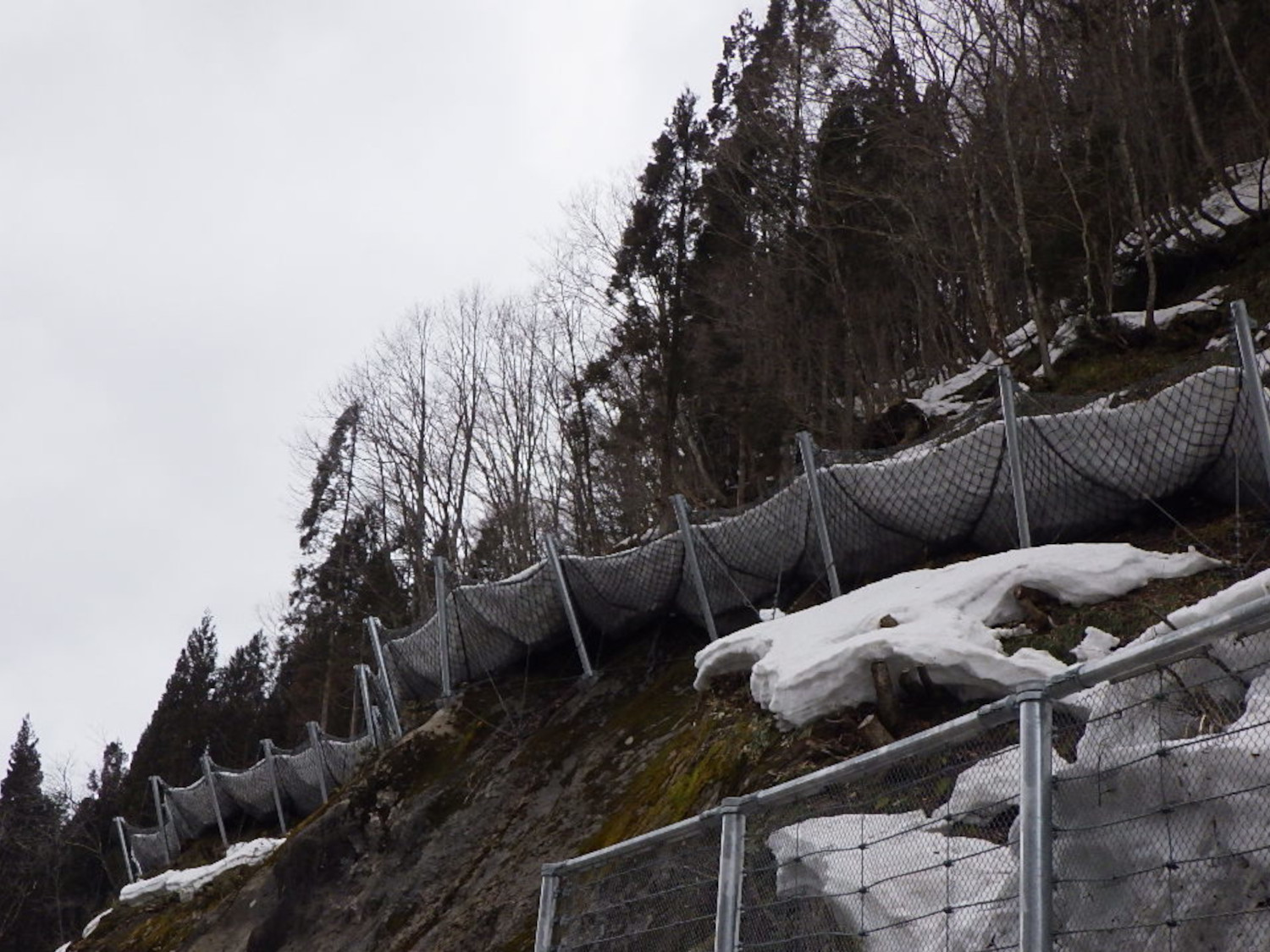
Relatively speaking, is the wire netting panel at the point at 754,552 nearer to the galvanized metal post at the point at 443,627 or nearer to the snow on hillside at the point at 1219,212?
the galvanized metal post at the point at 443,627

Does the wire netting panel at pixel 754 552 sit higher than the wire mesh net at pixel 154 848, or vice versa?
the wire netting panel at pixel 754 552

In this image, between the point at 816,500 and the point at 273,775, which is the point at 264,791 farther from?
the point at 816,500

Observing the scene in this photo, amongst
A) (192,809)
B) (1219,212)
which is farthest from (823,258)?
(192,809)

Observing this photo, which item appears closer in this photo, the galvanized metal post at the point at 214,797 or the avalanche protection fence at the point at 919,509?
the avalanche protection fence at the point at 919,509

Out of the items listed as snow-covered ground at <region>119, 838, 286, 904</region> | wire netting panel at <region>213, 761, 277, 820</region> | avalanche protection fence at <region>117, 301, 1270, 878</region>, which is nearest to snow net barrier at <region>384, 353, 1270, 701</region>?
avalanche protection fence at <region>117, 301, 1270, 878</region>

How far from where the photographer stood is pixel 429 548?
2872 centimetres

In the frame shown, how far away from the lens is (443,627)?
40.5ft

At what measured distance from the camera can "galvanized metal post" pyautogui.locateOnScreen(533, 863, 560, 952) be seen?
16.9ft

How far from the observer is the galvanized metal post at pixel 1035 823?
300 centimetres

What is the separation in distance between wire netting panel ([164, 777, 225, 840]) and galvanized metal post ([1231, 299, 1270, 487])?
19745mm

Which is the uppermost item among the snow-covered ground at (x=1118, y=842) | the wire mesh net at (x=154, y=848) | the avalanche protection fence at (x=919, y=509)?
the avalanche protection fence at (x=919, y=509)

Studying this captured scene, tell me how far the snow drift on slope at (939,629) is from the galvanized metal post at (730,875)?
8.05ft

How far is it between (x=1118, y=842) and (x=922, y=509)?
6.28 meters

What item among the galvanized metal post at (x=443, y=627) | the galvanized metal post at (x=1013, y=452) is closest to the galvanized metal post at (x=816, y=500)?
the galvanized metal post at (x=1013, y=452)
